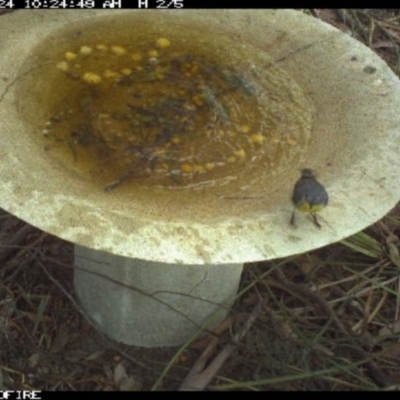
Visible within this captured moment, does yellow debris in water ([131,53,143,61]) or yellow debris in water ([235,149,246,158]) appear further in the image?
yellow debris in water ([131,53,143,61])

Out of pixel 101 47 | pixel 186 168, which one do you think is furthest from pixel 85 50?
pixel 186 168

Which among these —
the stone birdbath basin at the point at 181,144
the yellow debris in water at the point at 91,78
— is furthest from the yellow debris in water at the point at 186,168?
the yellow debris in water at the point at 91,78

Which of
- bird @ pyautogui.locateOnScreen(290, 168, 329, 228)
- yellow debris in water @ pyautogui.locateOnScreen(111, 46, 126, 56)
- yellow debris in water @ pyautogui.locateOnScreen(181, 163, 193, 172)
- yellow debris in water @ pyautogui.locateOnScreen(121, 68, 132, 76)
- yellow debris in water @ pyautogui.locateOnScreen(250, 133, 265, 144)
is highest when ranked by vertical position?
bird @ pyautogui.locateOnScreen(290, 168, 329, 228)

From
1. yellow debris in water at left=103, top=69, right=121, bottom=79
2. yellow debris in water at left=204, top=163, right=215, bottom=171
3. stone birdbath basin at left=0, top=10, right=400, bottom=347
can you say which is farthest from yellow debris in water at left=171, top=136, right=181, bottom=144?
yellow debris in water at left=103, top=69, right=121, bottom=79

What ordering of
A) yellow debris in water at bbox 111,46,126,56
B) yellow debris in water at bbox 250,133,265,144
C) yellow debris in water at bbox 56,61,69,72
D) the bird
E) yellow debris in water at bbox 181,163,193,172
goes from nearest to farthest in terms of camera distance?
the bird
yellow debris in water at bbox 181,163,193,172
yellow debris in water at bbox 250,133,265,144
yellow debris in water at bbox 56,61,69,72
yellow debris in water at bbox 111,46,126,56

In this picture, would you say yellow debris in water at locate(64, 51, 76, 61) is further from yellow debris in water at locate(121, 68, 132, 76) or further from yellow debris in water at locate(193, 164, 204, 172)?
yellow debris in water at locate(193, 164, 204, 172)

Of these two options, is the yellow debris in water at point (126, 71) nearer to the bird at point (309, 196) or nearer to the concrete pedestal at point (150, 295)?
the concrete pedestal at point (150, 295)

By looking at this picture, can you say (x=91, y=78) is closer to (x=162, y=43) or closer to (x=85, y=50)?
(x=85, y=50)
